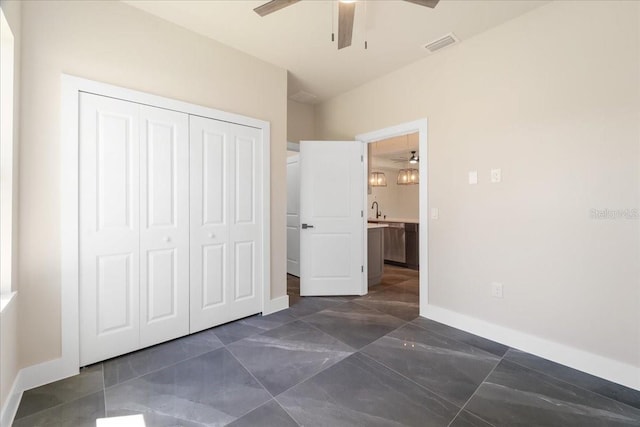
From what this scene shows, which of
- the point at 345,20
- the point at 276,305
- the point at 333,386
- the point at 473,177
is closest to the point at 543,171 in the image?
the point at 473,177

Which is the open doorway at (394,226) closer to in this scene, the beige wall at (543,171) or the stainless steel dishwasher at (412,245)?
the stainless steel dishwasher at (412,245)

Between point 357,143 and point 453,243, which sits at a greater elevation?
point 357,143

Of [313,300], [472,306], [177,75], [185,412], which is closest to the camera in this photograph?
[185,412]

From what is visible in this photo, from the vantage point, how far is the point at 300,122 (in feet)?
14.0

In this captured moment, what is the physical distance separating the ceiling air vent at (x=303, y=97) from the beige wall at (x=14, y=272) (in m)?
2.75

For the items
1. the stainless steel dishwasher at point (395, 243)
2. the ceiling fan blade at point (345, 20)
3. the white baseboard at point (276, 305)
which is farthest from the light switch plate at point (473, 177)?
the stainless steel dishwasher at point (395, 243)

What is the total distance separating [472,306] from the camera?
102 inches

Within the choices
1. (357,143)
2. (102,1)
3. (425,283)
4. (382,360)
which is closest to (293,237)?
(357,143)

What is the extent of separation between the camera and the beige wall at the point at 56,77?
70.0 inches

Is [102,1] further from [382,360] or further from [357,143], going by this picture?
[382,360]

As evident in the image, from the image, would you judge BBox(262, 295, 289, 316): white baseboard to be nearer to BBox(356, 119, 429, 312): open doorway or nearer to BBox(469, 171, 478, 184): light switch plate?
BBox(356, 119, 429, 312): open doorway

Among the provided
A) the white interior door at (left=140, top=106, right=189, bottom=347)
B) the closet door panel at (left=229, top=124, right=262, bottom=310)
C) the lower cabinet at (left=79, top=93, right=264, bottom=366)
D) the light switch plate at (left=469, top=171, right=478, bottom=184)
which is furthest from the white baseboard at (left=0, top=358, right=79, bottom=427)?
the light switch plate at (left=469, top=171, right=478, bottom=184)

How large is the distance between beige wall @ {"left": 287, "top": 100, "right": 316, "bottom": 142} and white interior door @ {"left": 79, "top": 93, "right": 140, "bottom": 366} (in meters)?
2.26

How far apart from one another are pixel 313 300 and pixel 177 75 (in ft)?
9.32
